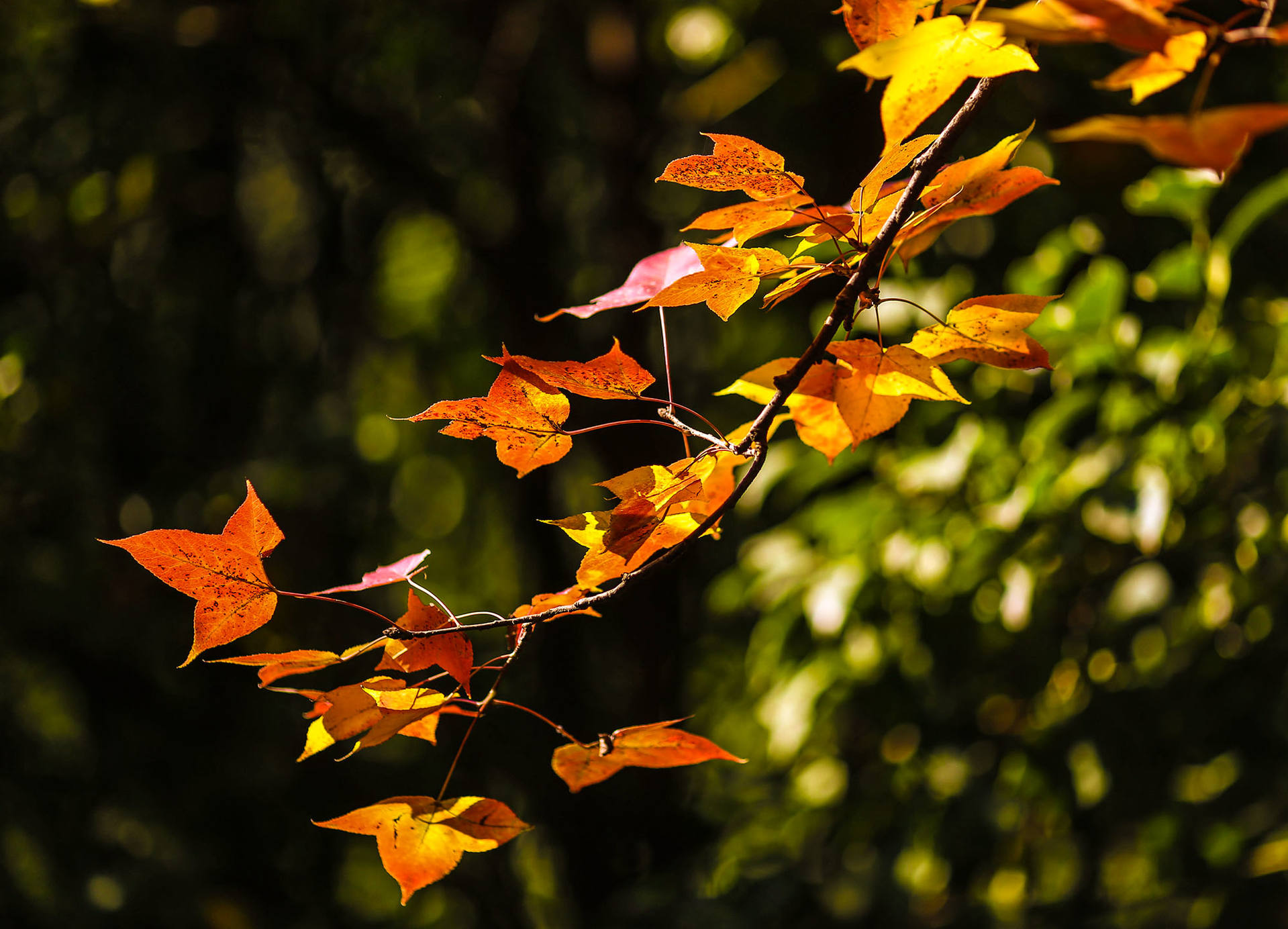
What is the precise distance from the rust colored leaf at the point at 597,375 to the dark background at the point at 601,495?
1.98ft

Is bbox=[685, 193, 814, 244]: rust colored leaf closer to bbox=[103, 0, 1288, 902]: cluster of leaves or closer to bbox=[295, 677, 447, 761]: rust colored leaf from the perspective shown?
bbox=[103, 0, 1288, 902]: cluster of leaves

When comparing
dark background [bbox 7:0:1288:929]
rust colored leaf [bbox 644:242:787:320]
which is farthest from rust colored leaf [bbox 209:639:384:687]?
dark background [bbox 7:0:1288:929]

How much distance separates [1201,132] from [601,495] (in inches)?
53.5

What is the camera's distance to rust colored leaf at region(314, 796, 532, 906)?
0.81 ft

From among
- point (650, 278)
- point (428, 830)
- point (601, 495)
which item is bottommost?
point (601, 495)

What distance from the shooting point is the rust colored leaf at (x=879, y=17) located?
0.72 ft

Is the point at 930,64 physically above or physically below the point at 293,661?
above

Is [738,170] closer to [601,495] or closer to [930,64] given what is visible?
[930,64]

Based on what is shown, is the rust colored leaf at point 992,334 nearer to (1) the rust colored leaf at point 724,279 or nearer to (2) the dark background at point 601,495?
(1) the rust colored leaf at point 724,279

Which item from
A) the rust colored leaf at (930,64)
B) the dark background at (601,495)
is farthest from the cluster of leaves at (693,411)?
the dark background at (601,495)

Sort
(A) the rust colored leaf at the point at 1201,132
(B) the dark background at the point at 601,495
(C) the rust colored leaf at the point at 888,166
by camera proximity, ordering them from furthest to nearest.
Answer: (B) the dark background at the point at 601,495
(C) the rust colored leaf at the point at 888,166
(A) the rust colored leaf at the point at 1201,132

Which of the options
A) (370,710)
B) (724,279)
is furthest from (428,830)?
(724,279)

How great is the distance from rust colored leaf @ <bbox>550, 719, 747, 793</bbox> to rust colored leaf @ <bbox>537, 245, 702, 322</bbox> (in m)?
0.13

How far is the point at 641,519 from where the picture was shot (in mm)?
221
